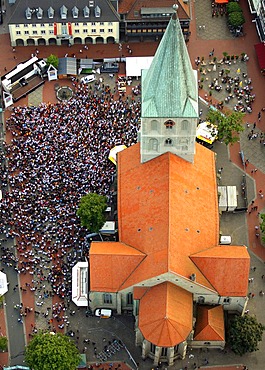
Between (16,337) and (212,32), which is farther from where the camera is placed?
(212,32)

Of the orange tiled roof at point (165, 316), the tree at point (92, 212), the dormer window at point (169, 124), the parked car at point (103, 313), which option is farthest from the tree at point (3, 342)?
the dormer window at point (169, 124)

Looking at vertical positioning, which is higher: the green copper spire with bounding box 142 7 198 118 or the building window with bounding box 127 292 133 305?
the green copper spire with bounding box 142 7 198 118

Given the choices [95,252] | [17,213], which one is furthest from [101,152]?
[95,252]

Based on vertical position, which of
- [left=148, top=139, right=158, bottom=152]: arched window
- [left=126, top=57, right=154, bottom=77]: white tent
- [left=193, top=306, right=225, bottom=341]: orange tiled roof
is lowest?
[left=193, top=306, right=225, bottom=341]: orange tiled roof

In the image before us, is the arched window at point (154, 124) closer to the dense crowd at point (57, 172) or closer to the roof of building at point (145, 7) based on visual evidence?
the dense crowd at point (57, 172)

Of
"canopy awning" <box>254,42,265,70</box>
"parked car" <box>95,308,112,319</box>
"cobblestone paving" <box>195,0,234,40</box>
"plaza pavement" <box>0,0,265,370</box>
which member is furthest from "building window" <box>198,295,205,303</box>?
"cobblestone paving" <box>195,0,234,40</box>

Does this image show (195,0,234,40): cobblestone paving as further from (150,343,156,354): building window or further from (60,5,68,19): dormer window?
(150,343,156,354): building window

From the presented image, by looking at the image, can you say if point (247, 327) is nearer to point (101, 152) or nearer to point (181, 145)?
point (181, 145)
